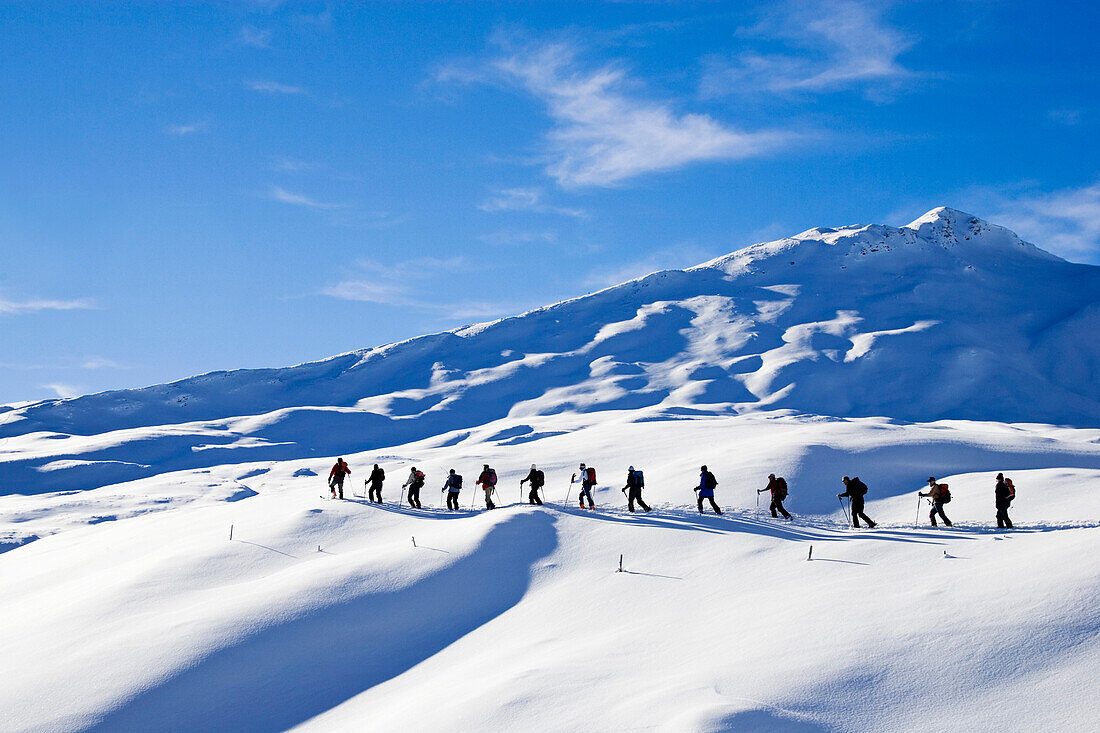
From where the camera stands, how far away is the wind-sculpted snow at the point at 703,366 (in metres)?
79.3

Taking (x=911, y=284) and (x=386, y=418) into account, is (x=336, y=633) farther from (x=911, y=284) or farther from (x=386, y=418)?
(x=911, y=284)

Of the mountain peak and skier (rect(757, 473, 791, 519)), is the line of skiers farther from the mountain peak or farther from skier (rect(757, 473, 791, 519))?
the mountain peak

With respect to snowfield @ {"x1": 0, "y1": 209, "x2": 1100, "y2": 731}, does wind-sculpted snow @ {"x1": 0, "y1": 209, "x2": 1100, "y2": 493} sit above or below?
above

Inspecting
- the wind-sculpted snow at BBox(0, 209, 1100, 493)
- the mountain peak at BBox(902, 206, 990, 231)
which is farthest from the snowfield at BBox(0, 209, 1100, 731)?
the mountain peak at BBox(902, 206, 990, 231)

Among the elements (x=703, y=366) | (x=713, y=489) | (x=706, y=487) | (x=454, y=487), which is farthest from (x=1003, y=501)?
(x=703, y=366)

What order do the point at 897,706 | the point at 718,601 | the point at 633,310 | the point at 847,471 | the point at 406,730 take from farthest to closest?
the point at 633,310
the point at 847,471
the point at 718,601
the point at 406,730
the point at 897,706

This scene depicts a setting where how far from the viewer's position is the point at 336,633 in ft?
53.7

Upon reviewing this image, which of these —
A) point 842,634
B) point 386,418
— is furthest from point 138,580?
point 386,418

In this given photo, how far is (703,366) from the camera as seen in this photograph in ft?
307

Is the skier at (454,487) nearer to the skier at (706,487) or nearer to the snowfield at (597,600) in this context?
the snowfield at (597,600)

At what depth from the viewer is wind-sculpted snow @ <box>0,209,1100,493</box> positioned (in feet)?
260

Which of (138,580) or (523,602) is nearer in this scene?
(523,602)

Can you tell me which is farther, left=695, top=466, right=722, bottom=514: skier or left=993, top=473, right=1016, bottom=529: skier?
left=695, top=466, right=722, bottom=514: skier

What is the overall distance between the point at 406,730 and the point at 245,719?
11.5 ft
